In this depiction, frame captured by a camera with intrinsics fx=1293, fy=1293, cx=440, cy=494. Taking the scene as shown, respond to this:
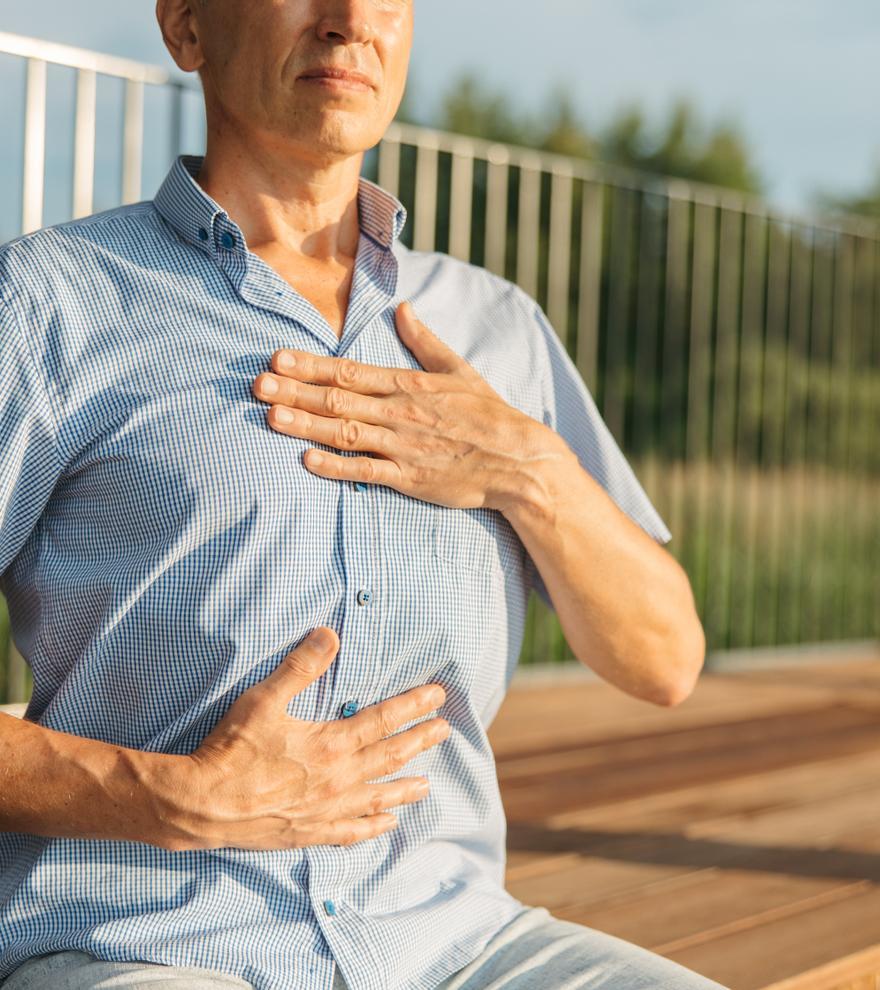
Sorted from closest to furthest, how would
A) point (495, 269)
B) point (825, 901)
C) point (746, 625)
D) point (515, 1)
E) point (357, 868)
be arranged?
point (357, 868) < point (825, 901) < point (495, 269) < point (746, 625) < point (515, 1)

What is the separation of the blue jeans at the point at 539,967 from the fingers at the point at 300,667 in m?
0.25

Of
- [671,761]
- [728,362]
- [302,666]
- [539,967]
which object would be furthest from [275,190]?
[728,362]

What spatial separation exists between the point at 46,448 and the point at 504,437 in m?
0.46

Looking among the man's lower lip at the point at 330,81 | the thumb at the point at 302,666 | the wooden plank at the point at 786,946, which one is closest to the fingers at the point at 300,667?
the thumb at the point at 302,666

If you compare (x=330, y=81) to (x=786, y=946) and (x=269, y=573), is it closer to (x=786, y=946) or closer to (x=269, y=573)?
(x=269, y=573)

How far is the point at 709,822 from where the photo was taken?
2494mm

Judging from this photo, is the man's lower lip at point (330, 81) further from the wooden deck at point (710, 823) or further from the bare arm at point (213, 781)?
the wooden deck at point (710, 823)

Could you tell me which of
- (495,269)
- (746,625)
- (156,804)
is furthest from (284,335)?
(746,625)

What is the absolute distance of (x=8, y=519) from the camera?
117 cm

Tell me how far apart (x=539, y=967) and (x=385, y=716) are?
30 centimetres

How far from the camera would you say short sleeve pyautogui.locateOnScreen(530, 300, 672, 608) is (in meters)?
1.55

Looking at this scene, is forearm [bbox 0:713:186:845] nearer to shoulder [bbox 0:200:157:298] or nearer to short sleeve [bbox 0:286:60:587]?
short sleeve [bbox 0:286:60:587]

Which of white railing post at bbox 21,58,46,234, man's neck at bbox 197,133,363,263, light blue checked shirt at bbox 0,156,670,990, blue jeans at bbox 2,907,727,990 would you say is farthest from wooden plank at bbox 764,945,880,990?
white railing post at bbox 21,58,46,234

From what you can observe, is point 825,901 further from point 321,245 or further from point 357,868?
point 321,245
